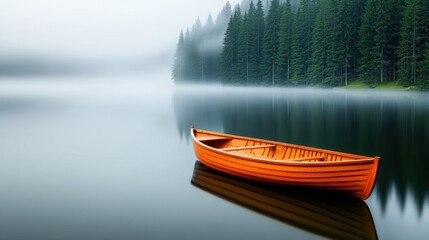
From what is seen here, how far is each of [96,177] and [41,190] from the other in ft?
7.15

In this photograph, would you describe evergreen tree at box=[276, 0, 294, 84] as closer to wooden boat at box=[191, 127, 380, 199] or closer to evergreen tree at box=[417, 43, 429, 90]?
evergreen tree at box=[417, 43, 429, 90]

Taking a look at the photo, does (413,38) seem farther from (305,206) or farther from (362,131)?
(305,206)

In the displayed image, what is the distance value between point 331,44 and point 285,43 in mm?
11219

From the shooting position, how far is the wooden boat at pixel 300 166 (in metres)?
10.2

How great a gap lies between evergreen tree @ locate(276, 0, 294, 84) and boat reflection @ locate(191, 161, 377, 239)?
6707 centimetres

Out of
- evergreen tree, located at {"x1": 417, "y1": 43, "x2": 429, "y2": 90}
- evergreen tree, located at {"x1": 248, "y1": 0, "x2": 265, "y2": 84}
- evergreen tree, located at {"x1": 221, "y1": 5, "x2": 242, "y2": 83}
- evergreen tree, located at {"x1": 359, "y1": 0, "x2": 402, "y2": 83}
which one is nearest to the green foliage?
evergreen tree, located at {"x1": 221, "y1": 5, "x2": 242, "y2": 83}

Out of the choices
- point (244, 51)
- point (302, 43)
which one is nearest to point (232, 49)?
point (244, 51)

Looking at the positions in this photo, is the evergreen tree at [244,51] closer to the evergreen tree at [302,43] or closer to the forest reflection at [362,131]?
the evergreen tree at [302,43]

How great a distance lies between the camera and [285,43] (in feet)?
254

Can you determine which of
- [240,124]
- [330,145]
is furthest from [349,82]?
[330,145]

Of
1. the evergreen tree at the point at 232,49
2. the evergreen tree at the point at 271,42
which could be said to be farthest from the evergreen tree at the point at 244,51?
the evergreen tree at the point at 271,42

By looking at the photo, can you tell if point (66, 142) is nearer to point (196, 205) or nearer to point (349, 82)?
point (196, 205)

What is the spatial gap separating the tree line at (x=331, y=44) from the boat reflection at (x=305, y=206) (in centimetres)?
4711

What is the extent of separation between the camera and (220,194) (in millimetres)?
11969
